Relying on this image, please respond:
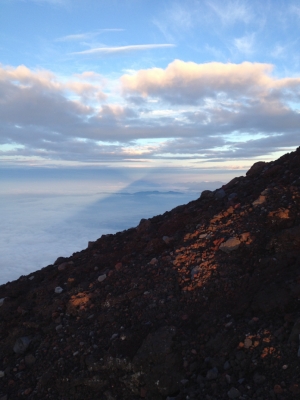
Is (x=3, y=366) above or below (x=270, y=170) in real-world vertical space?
below

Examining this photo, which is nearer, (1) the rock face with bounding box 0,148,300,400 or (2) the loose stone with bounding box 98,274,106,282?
(1) the rock face with bounding box 0,148,300,400

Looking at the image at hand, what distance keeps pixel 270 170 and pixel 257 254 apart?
332 centimetres

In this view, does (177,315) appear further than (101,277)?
No

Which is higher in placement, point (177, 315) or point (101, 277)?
point (101, 277)

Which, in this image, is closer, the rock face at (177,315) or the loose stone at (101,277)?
the rock face at (177,315)

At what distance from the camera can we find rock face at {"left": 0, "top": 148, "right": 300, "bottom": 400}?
14.5 feet

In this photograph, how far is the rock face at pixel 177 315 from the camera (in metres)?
4.42

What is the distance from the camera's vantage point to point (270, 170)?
28.8 feet

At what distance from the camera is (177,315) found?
5430mm

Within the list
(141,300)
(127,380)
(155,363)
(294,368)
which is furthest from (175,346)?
(294,368)

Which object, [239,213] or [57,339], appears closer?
[57,339]

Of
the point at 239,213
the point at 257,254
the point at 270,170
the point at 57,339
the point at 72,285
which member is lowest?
the point at 57,339

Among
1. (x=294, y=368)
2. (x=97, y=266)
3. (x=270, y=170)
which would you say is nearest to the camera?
(x=294, y=368)

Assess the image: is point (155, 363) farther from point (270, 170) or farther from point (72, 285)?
point (270, 170)
